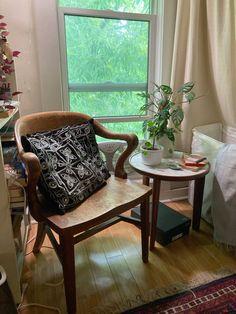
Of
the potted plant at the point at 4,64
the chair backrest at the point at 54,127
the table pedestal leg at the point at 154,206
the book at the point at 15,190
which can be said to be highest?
the potted plant at the point at 4,64

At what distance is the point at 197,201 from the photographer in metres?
1.79

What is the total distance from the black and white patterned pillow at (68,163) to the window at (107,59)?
46 centimetres

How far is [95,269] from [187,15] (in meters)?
1.80

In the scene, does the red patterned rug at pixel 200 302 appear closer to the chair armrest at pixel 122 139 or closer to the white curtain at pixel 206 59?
the chair armrest at pixel 122 139

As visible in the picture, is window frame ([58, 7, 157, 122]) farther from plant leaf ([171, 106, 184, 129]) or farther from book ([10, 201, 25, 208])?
book ([10, 201, 25, 208])

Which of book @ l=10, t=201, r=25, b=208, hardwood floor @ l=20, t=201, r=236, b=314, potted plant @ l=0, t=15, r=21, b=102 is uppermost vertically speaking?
potted plant @ l=0, t=15, r=21, b=102

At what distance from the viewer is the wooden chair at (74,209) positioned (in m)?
1.12

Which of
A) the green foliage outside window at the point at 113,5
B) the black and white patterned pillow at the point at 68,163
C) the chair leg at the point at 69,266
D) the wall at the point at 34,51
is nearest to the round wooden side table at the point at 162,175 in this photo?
the black and white patterned pillow at the point at 68,163

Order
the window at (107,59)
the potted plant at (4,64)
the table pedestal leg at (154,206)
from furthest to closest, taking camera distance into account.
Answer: the window at (107,59)
the table pedestal leg at (154,206)
the potted plant at (4,64)

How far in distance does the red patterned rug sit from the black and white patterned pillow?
621 millimetres

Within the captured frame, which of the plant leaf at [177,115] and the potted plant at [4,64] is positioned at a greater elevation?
the potted plant at [4,64]

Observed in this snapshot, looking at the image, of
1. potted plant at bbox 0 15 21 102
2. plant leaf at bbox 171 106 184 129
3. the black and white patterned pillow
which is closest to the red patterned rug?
the black and white patterned pillow

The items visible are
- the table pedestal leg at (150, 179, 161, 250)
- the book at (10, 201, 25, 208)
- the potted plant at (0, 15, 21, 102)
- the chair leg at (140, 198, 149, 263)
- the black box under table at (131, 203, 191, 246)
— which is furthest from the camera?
the black box under table at (131, 203, 191, 246)

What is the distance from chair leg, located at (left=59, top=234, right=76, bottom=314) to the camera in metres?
1.10
